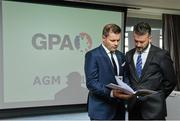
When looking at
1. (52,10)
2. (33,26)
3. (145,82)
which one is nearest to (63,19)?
(52,10)

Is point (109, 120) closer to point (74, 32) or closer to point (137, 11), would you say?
point (74, 32)

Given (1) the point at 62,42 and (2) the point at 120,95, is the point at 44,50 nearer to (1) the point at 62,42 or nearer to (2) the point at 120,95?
(1) the point at 62,42

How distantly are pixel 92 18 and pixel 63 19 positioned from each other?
1.98ft

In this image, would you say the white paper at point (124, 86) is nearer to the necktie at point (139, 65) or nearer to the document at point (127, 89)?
the document at point (127, 89)

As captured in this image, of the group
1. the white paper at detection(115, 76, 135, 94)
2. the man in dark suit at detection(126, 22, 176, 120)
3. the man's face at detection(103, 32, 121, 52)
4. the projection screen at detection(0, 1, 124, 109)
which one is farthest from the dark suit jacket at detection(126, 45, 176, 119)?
the projection screen at detection(0, 1, 124, 109)

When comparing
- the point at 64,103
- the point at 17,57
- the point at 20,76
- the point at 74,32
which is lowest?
the point at 64,103

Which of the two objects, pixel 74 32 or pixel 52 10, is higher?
pixel 52 10

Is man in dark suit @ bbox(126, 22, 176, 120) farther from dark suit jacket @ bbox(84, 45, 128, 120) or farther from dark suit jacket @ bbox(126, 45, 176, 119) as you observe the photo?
dark suit jacket @ bbox(84, 45, 128, 120)

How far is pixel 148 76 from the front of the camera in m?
2.17

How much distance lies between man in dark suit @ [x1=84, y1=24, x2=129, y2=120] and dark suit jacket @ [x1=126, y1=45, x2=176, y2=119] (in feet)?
0.42

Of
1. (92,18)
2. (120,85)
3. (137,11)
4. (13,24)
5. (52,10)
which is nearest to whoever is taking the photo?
(120,85)

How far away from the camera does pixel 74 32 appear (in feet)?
18.0

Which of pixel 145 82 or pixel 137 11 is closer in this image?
pixel 145 82

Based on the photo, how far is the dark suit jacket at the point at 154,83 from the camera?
82.9 inches
